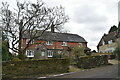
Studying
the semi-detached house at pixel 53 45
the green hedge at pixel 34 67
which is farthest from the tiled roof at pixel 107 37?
the green hedge at pixel 34 67

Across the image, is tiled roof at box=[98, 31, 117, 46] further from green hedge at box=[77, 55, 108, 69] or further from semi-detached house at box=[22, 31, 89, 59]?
green hedge at box=[77, 55, 108, 69]

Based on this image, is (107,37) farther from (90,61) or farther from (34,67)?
(34,67)

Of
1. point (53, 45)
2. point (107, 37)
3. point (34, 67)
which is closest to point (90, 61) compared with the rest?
point (34, 67)

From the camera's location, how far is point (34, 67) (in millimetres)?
15883

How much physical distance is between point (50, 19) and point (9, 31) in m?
6.00

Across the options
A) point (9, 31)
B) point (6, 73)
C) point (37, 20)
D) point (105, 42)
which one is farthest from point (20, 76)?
point (105, 42)

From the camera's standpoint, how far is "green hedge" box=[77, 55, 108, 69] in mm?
19688

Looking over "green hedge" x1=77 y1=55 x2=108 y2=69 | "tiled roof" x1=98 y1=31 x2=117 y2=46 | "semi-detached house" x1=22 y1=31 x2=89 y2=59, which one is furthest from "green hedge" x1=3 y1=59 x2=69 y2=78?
"tiled roof" x1=98 y1=31 x2=117 y2=46

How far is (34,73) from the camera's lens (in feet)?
51.7

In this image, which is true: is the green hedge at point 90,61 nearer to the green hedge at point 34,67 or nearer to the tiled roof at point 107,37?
the green hedge at point 34,67

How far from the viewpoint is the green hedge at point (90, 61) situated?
19688 millimetres

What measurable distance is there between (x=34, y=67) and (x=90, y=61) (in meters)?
8.59

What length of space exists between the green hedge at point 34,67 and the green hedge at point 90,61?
337 cm

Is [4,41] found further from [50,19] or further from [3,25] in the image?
[50,19]
